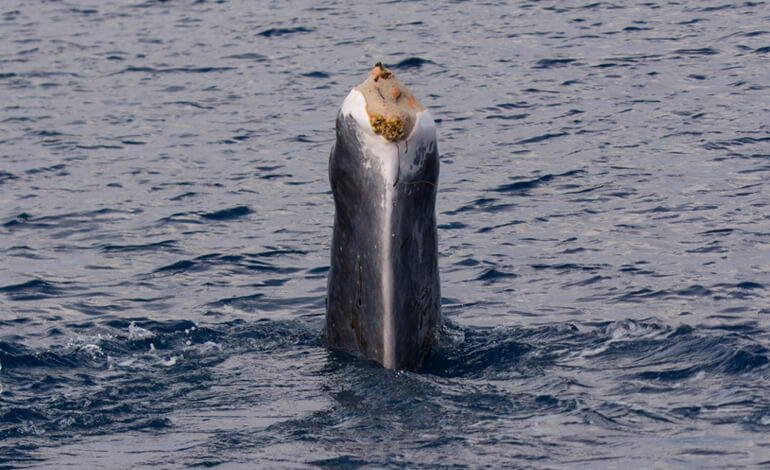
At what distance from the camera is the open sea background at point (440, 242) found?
26.3 feet

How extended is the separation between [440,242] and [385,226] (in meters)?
6.53

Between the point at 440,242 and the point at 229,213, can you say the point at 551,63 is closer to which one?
the point at 229,213

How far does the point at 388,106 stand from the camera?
759 cm

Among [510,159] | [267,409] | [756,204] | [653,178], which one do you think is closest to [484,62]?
[510,159]

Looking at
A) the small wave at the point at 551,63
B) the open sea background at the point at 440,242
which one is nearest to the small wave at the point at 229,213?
the open sea background at the point at 440,242

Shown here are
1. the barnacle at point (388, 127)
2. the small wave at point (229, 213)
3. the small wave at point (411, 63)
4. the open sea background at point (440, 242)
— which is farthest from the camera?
the small wave at point (411, 63)

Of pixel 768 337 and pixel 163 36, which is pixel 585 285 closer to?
pixel 768 337

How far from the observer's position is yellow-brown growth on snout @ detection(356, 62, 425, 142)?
7.54 meters

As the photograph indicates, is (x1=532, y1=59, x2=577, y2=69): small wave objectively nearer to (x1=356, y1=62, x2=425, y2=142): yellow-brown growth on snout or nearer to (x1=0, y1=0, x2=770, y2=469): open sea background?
(x1=0, y1=0, x2=770, y2=469): open sea background

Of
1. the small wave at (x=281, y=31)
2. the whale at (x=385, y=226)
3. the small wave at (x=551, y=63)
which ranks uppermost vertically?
the whale at (x=385, y=226)

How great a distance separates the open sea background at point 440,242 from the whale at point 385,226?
29 centimetres

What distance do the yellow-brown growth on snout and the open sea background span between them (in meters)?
1.63

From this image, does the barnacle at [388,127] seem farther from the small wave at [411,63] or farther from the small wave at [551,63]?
the small wave at [411,63]

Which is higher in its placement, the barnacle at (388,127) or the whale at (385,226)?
the barnacle at (388,127)
